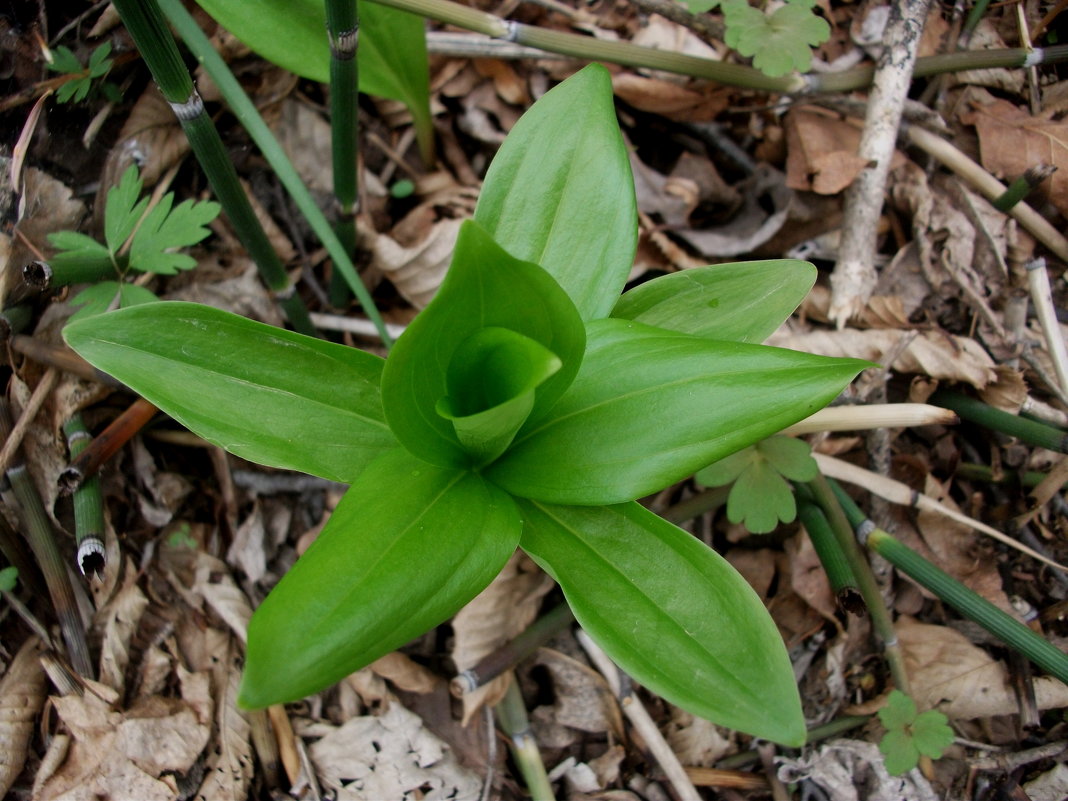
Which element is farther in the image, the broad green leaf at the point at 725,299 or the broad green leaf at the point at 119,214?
the broad green leaf at the point at 119,214

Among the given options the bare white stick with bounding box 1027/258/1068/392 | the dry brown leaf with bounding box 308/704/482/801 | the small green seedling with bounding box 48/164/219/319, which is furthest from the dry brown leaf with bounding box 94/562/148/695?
the bare white stick with bounding box 1027/258/1068/392

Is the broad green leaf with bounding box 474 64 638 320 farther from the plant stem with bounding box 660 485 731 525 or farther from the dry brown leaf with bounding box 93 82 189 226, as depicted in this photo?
the dry brown leaf with bounding box 93 82 189 226

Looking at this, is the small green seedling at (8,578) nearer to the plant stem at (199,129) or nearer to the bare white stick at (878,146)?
the plant stem at (199,129)

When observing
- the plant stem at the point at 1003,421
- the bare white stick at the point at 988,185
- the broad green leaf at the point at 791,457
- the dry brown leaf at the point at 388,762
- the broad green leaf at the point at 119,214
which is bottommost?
the dry brown leaf at the point at 388,762

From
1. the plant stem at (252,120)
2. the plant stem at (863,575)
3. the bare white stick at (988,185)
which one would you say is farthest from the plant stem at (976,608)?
the plant stem at (252,120)

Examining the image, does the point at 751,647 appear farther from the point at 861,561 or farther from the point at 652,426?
the point at 861,561

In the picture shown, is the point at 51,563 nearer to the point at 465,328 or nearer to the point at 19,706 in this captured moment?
the point at 19,706
